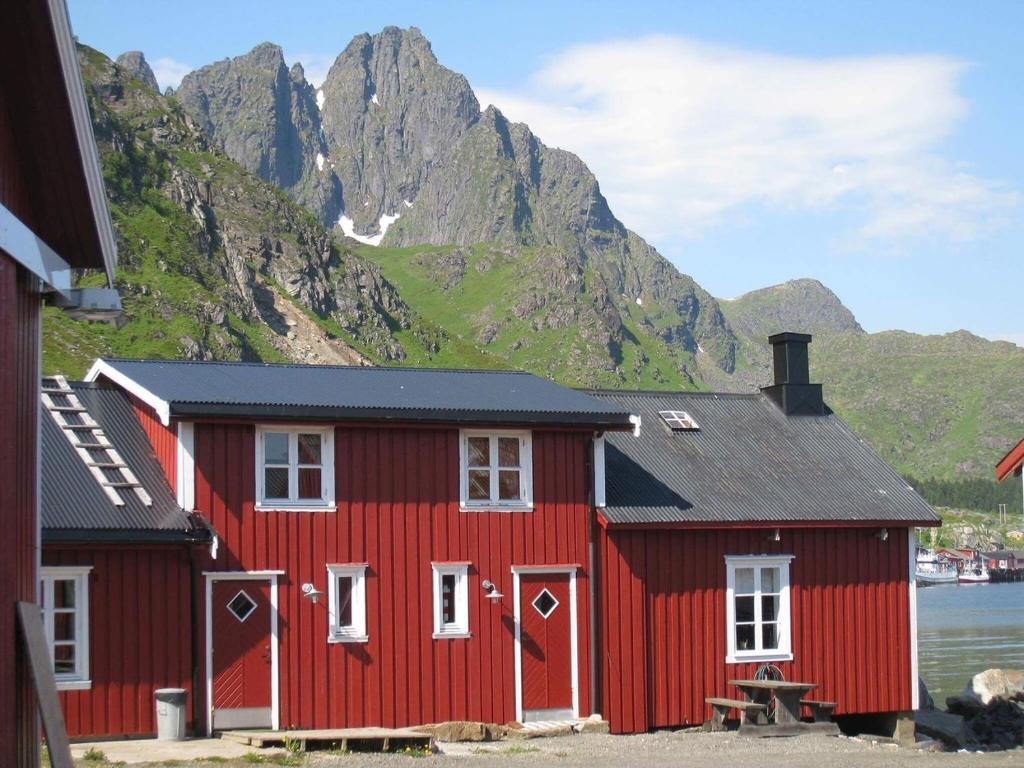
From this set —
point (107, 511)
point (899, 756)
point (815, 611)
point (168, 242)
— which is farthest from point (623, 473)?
point (168, 242)

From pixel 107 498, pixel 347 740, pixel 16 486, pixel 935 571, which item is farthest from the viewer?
pixel 935 571

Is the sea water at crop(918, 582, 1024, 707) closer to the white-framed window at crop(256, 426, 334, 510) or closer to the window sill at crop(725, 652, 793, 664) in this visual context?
the window sill at crop(725, 652, 793, 664)

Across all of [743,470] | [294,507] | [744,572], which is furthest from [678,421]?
[294,507]

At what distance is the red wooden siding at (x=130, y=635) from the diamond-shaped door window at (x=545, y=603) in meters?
5.96

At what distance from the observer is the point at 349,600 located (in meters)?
24.2

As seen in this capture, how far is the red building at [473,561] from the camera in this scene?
75.8ft

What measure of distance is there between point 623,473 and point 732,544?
2.29 m

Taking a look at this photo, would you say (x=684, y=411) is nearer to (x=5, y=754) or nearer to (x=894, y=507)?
(x=894, y=507)

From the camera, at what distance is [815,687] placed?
87.4ft

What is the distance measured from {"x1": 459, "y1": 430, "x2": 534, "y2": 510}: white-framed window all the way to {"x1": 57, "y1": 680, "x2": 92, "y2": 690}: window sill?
6570 millimetres

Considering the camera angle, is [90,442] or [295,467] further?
[90,442]

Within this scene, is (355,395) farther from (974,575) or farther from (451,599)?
(974,575)

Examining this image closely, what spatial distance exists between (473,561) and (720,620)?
4.83 meters

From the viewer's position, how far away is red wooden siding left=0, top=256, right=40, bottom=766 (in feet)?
37.4
